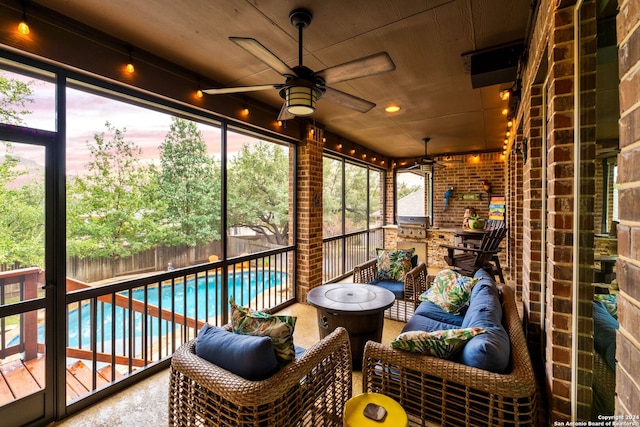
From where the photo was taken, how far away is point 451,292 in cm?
270

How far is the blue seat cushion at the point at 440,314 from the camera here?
2.50 m

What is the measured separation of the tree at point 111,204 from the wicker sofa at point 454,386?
2164mm

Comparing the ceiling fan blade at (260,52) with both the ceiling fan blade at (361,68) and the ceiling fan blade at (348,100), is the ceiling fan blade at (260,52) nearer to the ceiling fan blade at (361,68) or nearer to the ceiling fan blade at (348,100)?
the ceiling fan blade at (361,68)

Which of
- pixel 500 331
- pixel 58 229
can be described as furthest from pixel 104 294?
pixel 500 331

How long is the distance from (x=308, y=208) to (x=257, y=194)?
77 cm

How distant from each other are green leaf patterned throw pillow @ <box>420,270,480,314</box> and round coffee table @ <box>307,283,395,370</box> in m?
0.47

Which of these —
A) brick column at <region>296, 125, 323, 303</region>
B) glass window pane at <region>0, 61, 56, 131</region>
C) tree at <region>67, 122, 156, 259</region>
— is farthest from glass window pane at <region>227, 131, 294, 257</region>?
glass window pane at <region>0, 61, 56, 131</region>

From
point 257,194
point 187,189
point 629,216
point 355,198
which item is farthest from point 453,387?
point 355,198

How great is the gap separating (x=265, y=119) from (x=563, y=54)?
2.90 m

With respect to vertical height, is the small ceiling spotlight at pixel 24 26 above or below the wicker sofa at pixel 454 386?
above

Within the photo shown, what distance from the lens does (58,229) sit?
196cm

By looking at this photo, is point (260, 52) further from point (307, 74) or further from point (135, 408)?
point (135, 408)

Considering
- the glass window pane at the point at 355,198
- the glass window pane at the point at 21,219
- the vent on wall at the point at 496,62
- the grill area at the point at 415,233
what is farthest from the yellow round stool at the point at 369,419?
the grill area at the point at 415,233

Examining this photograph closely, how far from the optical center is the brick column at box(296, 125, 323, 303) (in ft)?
13.4
